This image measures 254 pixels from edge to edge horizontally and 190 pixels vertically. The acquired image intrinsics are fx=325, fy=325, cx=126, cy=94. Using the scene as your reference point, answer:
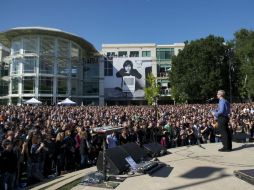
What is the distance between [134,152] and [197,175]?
7.31 feet

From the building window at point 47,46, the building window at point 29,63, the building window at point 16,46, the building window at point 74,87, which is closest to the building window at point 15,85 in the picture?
the building window at point 29,63

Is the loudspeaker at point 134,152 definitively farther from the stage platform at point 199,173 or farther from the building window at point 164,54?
the building window at point 164,54

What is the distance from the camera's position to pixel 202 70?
201ft

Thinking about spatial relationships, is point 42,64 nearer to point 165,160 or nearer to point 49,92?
point 49,92

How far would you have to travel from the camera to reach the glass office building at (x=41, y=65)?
227 ft

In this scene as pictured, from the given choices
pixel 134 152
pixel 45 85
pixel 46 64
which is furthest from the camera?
pixel 46 64

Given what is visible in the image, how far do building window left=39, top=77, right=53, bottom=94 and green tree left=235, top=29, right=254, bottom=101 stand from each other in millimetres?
39594

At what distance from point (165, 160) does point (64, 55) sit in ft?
222

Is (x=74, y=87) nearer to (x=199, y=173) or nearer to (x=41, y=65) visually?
(x=41, y=65)

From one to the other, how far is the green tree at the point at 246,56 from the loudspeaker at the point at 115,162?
55.0 meters

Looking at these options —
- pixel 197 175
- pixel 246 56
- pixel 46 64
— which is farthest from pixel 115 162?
pixel 46 64

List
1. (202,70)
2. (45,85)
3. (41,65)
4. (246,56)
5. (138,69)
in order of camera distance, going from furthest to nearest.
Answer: (138,69), (41,65), (45,85), (246,56), (202,70)

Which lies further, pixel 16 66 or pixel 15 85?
pixel 16 66

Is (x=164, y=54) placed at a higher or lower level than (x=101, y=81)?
higher
